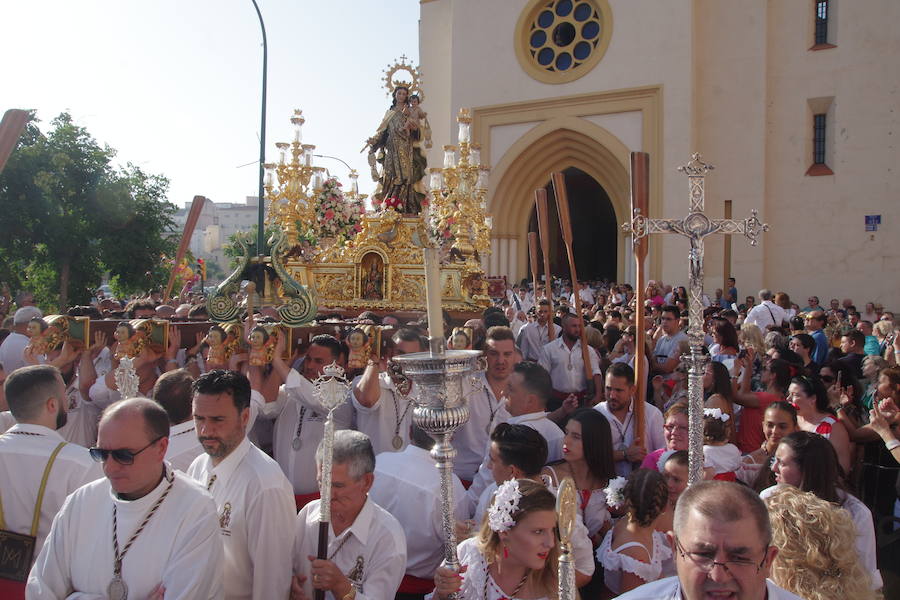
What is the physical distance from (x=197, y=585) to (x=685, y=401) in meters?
3.20

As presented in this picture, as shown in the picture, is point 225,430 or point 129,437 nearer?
point 129,437

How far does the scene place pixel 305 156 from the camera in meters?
12.4

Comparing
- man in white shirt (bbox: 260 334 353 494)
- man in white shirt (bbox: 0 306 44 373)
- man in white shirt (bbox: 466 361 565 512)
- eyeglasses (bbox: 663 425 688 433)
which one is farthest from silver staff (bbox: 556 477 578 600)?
man in white shirt (bbox: 0 306 44 373)

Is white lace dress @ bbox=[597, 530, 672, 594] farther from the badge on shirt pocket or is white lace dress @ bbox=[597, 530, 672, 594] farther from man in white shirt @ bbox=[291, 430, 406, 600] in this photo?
the badge on shirt pocket

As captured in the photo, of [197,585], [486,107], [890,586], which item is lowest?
[890,586]

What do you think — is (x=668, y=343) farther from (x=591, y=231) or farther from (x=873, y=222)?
(x=591, y=231)

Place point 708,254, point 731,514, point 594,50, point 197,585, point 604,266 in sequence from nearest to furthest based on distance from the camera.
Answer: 1. point 731,514
2. point 197,585
3. point 708,254
4. point 594,50
5. point 604,266

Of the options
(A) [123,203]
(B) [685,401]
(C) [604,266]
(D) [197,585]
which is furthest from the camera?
(C) [604,266]

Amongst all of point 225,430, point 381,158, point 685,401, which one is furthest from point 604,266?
point 225,430

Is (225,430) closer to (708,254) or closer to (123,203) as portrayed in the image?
(123,203)

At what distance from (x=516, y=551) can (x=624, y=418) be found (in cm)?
256

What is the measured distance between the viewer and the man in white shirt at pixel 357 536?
321 cm

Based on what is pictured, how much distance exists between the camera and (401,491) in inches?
154

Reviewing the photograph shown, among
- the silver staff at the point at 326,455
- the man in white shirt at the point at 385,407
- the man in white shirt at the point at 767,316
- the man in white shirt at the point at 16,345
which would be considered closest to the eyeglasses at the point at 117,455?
the silver staff at the point at 326,455
